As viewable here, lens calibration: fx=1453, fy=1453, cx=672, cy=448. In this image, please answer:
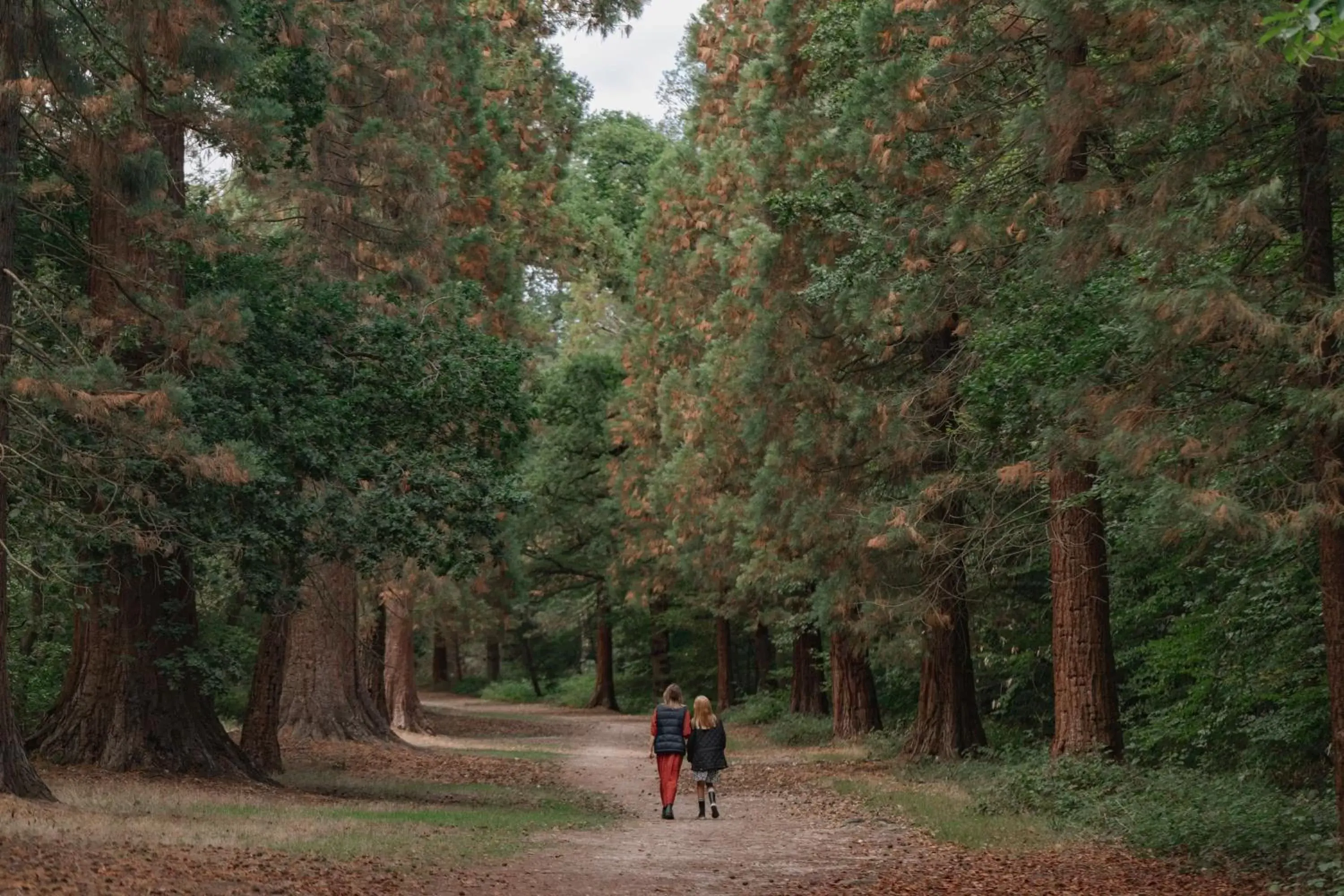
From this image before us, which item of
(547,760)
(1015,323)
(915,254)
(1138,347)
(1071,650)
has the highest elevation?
(915,254)

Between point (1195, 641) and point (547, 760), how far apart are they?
13410 mm

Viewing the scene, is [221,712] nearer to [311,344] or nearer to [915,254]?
[311,344]

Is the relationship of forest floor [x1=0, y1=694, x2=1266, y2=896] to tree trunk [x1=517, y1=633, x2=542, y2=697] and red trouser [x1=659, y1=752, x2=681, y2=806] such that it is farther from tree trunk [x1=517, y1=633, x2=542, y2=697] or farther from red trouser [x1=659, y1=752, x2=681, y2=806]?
tree trunk [x1=517, y1=633, x2=542, y2=697]

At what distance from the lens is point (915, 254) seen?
17.4 meters

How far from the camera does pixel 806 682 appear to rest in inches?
1347

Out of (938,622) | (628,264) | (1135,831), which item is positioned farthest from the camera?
(628,264)

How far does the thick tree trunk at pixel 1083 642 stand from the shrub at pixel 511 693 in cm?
4542

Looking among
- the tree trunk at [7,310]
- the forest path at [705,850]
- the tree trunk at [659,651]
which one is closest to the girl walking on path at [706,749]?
the forest path at [705,850]

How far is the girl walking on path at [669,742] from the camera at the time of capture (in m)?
15.7

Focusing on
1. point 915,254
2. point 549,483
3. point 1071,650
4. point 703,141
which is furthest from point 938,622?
point 549,483

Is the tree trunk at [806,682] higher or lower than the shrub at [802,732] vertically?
higher

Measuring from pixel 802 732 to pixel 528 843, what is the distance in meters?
17.6

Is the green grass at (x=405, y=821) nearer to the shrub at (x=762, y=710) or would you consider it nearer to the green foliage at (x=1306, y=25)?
the green foliage at (x=1306, y=25)

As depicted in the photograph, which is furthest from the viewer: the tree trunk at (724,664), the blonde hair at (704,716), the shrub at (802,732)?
the tree trunk at (724,664)
